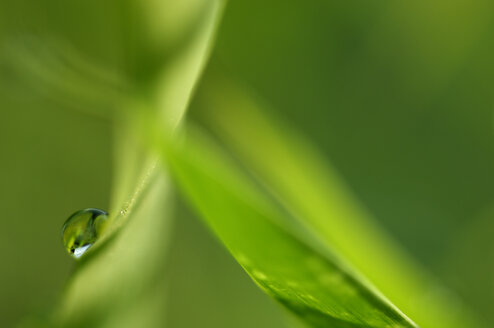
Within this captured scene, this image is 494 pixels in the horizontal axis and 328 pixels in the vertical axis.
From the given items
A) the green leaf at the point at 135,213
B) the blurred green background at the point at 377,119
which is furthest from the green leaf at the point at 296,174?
the green leaf at the point at 135,213

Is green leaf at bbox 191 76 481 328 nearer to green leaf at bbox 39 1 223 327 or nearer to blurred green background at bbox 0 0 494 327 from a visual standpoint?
blurred green background at bbox 0 0 494 327

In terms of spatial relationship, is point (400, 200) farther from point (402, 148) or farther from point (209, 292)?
point (209, 292)

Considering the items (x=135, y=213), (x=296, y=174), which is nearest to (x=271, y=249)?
(x=135, y=213)

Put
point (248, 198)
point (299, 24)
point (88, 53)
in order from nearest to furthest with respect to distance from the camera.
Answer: point (248, 198) < point (88, 53) < point (299, 24)

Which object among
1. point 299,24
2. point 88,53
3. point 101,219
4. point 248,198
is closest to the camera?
point 248,198

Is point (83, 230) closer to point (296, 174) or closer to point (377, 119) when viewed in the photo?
point (296, 174)

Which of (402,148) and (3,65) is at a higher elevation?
(3,65)

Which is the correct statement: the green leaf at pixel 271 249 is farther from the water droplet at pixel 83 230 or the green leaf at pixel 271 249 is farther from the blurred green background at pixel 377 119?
the blurred green background at pixel 377 119

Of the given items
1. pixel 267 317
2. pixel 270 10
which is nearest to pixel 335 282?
pixel 267 317
